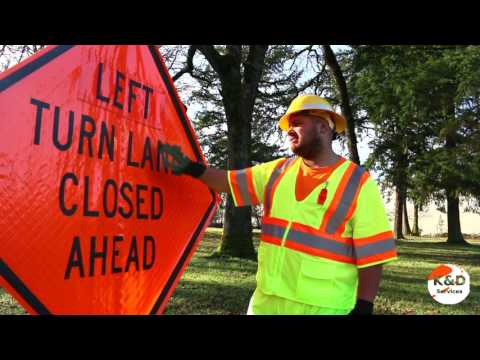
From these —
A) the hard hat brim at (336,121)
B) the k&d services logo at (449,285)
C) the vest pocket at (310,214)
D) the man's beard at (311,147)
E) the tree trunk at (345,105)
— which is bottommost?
the k&d services logo at (449,285)

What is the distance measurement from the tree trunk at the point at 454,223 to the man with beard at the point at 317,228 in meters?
24.4

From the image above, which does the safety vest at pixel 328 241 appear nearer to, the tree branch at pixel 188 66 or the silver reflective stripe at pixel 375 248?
the silver reflective stripe at pixel 375 248

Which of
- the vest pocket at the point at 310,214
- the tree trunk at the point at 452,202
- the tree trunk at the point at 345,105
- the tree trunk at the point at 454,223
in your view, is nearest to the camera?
the vest pocket at the point at 310,214

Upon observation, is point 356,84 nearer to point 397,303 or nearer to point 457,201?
point 457,201

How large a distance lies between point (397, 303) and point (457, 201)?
20800mm

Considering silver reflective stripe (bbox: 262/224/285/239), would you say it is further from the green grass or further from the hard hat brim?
the green grass

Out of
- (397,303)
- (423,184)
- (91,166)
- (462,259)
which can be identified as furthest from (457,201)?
(91,166)

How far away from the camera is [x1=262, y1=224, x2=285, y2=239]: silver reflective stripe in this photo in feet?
8.71

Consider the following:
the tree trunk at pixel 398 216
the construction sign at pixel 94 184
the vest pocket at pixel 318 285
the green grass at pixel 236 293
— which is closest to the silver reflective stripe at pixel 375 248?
the vest pocket at pixel 318 285

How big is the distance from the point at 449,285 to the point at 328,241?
8.49 meters

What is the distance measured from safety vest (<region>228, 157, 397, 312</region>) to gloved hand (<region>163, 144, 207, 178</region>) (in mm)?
569

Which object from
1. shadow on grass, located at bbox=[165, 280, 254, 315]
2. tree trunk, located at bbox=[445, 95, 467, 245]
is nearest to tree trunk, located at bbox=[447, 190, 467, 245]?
tree trunk, located at bbox=[445, 95, 467, 245]

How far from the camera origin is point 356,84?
79.1 ft

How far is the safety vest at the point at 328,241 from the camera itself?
2473 mm
